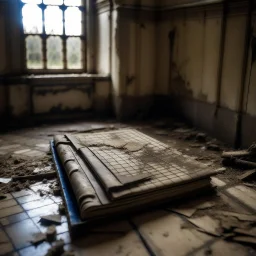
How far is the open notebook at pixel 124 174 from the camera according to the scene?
107 inches

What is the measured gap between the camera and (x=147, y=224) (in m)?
2.65

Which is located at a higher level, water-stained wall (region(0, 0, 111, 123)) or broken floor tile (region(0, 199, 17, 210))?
water-stained wall (region(0, 0, 111, 123))

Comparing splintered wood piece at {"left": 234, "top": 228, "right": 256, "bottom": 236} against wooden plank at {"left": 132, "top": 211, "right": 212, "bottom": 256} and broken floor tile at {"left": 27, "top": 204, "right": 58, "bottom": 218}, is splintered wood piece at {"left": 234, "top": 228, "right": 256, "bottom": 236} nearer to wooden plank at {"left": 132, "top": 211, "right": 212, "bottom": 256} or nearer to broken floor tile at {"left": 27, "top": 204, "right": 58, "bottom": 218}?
wooden plank at {"left": 132, "top": 211, "right": 212, "bottom": 256}

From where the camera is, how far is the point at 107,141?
4.26 meters

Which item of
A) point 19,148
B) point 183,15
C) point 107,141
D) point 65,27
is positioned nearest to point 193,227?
point 107,141

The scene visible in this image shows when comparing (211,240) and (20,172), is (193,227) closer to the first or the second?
(211,240)

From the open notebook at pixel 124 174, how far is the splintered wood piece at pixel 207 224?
0.36 m

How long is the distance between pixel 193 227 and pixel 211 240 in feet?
0.69

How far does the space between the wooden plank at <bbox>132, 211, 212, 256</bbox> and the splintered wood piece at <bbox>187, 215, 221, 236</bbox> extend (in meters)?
0.06

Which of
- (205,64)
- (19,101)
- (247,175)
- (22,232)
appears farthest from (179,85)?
(22,232)

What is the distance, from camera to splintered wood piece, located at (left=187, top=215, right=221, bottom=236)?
8.34ft

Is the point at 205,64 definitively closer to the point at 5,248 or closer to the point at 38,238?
the point at 38,238

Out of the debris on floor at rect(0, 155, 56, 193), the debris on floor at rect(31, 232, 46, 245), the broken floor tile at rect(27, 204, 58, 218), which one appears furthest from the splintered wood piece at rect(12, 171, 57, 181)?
the debris on floor at rect(31, 232, 46, 245)

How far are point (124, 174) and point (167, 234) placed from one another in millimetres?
796
